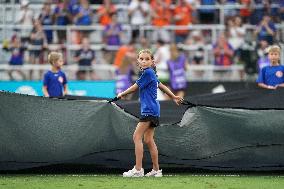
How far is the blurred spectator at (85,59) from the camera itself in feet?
70.2

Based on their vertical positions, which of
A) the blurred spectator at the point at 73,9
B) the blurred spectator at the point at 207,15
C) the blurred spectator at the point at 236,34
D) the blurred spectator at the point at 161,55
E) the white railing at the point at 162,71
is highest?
the blurred spectator at the point at 73,9

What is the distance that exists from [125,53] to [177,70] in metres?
1.48

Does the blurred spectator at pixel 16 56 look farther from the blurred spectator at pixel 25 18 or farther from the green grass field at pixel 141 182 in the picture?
the green grass field at pixel 141 182

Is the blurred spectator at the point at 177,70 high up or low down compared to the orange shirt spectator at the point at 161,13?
down

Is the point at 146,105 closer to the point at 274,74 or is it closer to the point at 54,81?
the point at 274,74

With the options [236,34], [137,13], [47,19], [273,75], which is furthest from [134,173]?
[47,19]

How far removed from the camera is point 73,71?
21594mm

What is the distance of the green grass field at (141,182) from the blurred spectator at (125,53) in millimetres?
10417

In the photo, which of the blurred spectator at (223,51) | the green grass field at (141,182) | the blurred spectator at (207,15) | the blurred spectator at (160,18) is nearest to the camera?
the green grass field at (141,182)

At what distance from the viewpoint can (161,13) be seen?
72.7 feet

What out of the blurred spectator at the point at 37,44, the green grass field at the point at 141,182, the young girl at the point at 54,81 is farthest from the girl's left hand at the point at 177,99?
the blurred spectator at the point at 37,44

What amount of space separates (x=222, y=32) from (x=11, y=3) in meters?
6.00

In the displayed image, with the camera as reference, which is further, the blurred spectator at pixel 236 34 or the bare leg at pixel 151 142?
the blurred spectator at pixel 236 34

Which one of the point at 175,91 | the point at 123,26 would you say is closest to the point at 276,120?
the point at 175,91
